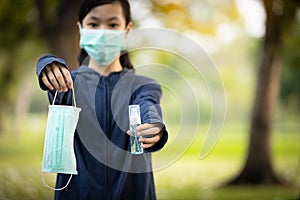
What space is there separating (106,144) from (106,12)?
64cm

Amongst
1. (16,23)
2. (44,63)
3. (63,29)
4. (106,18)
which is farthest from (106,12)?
(16,23)

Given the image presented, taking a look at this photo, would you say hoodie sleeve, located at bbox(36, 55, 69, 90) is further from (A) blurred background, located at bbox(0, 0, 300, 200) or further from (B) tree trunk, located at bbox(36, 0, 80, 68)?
(B) tree trunk, located at bbox(36, 0, 80, 68)

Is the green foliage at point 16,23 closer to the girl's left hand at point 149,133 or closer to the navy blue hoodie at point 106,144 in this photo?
the navy blue hoodie at point 106,144

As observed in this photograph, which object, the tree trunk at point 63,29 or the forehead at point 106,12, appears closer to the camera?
the forehead at point 106,12

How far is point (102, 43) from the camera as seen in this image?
2676 millimetres

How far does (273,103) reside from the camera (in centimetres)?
970

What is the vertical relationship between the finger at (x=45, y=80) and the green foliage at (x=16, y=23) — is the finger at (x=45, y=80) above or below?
below

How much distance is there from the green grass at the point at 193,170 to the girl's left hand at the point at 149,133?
36 cm

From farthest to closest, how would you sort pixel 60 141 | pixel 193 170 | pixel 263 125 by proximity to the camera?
pixel 193 170
pixel 263 125
pixel 60 141

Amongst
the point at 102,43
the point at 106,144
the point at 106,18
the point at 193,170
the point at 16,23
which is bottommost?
the point at 193,170

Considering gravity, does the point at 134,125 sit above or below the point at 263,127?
below

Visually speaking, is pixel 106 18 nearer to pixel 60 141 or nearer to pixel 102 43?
pixel 102 43

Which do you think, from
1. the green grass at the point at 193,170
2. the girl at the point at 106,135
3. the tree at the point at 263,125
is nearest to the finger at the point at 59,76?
the girl at the point at 106,135

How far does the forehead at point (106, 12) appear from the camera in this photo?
8.33 feet
